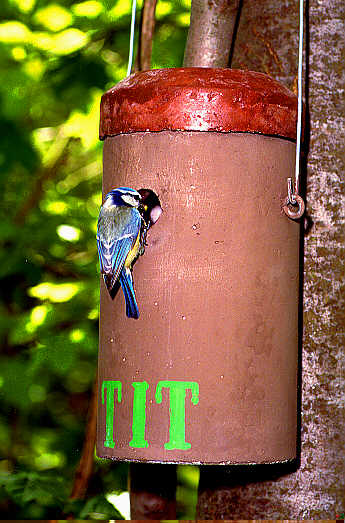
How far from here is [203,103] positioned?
1.76 m

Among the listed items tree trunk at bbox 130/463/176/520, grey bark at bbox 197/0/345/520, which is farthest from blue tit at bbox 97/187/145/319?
tree trunk at bbox 130/463/176/520

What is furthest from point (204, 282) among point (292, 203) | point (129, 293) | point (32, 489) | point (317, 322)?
point (32, 489)

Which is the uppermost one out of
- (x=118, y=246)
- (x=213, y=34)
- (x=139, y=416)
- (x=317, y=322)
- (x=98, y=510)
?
(x=213, y=34)

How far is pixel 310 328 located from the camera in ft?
6.83

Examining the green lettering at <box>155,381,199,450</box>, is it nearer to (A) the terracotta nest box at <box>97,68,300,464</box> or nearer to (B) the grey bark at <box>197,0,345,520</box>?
(A) the terracotta nest box at <box>97,68,300,464</box>

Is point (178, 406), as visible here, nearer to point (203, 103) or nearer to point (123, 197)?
point (123, 197)

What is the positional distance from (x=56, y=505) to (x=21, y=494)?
4.6 inches

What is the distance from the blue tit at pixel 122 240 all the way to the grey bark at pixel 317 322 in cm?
52

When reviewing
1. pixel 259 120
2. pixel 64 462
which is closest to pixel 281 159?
pixel 259 120

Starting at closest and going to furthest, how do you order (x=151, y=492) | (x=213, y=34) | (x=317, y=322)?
(x=317, y=322) → (x=213, y=34) → (x=151, y=492)

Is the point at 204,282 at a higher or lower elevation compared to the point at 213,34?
lower

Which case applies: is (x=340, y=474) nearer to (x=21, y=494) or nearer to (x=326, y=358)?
(x=326, y=358)

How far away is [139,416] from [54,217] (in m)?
2.03

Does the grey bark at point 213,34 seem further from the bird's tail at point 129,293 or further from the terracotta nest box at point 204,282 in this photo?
the bird's tail at point 129,293
